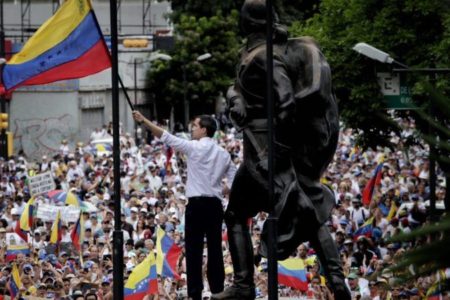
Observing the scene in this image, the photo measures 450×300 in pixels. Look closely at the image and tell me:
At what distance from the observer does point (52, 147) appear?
5828cm

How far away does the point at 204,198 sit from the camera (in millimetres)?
12367

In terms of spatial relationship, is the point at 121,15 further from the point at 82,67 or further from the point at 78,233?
the point at 82,67

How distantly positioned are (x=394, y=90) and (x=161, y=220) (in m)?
4.56

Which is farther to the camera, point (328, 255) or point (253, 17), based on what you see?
point (253, 17)

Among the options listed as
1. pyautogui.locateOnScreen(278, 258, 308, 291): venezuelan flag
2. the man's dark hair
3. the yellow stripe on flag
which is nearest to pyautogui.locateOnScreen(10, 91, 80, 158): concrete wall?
pyautogui.locateOnScreen(278, 258, 308, 291): venezuelan flag

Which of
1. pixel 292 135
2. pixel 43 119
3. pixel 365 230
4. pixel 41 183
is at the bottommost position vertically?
pixel 365 230

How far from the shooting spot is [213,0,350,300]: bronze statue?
1088 centimetres

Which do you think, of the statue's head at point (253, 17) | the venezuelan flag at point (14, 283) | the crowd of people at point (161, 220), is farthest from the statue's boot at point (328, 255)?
the venezuelan flag at point (14, 283)

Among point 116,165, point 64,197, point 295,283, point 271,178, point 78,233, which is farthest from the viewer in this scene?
point 64,197

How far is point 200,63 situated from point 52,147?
26.6 ft

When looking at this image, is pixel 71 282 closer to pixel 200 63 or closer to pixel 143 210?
pixel 143 210

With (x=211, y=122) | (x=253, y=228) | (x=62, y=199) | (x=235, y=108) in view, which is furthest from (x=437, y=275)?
(x=62, y=199)

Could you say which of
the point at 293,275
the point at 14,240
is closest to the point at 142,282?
the point at 293,275

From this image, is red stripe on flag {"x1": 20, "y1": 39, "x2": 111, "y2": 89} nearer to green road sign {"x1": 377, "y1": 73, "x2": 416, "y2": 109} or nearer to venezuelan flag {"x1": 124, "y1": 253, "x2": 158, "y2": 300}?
venezuelan flag {"x1": 124, "y1": 253, "x2": 158, "y2": 300}
